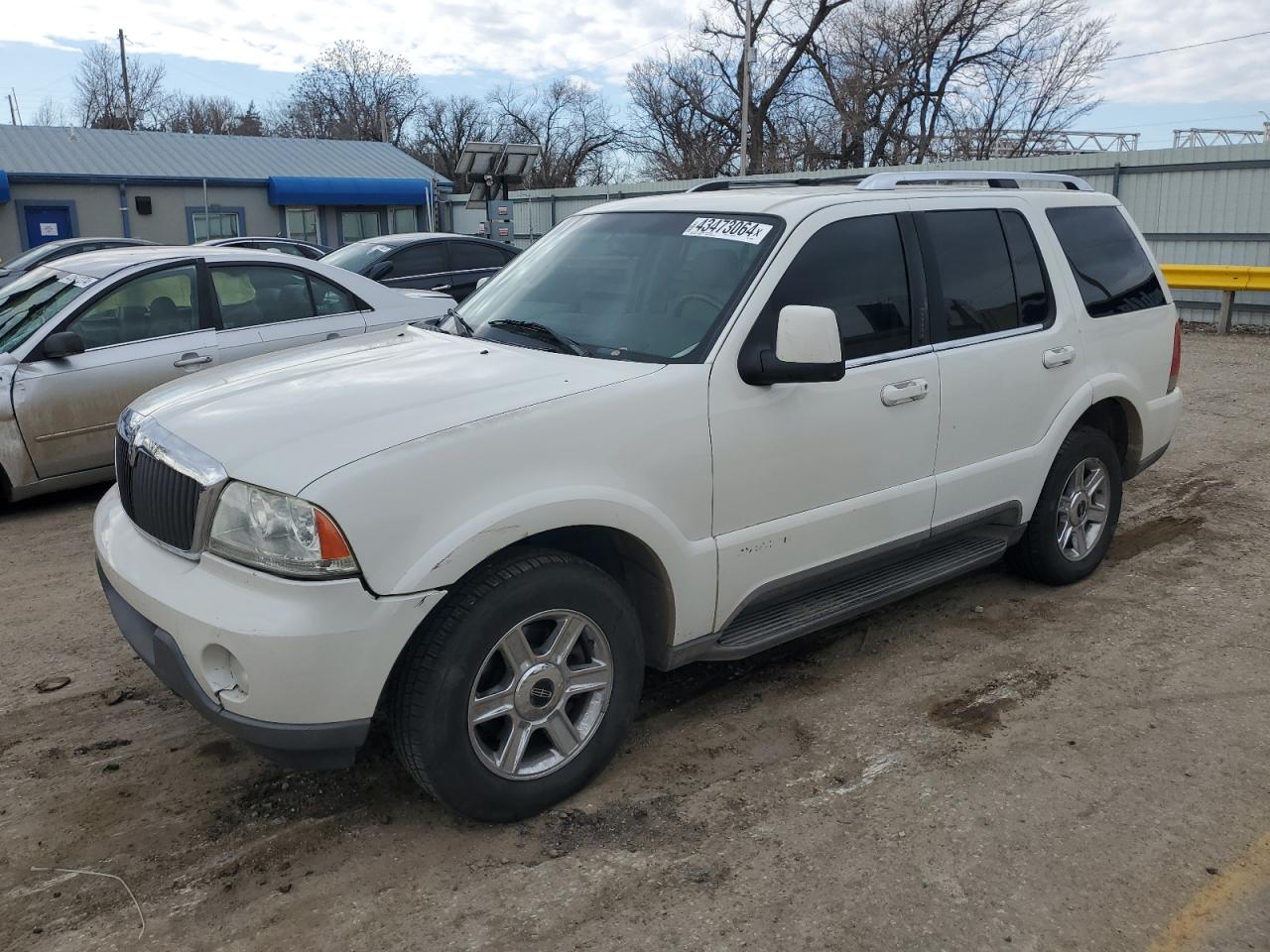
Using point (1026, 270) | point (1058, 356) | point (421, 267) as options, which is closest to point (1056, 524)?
point (1058, 356)

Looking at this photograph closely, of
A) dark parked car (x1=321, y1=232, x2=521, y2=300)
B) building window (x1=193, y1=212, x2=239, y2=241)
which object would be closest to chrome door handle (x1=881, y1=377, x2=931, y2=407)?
dark parked car (x1=321, y1=232, x2=521, y2=300)

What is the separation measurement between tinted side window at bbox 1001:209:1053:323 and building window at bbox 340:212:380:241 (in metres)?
31.2

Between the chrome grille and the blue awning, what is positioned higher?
the blue awning

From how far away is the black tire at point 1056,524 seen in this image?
15.8 feet

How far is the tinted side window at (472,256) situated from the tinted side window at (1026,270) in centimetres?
852

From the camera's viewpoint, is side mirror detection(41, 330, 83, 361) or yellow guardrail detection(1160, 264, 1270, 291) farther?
yellow guardrail detection(1160, 264, 1270, 291)

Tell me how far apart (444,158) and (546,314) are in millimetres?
60085

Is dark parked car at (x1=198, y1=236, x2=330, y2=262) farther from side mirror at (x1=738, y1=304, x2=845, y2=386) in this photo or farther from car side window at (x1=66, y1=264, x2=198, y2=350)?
side mirror at (x1=738, y1=304, x2=845, y2=386)

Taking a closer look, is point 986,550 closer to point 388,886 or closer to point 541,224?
point 388,886

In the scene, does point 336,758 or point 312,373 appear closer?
point 336,758

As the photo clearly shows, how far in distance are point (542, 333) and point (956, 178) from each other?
221 centimetres

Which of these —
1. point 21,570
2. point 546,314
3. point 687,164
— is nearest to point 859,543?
point 546,314

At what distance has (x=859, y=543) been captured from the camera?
392 centimetres

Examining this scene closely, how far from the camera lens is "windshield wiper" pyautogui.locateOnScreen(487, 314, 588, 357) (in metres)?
3.58
